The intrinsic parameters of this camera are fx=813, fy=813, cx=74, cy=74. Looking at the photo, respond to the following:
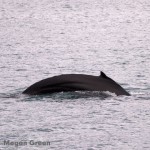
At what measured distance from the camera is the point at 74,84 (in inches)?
954

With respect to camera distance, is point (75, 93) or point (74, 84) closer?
point (74, 84)

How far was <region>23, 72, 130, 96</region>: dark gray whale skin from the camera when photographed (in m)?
24.1

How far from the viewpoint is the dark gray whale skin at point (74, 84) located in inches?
949

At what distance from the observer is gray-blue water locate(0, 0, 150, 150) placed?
67.3 ft

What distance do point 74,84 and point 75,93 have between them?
0.35 m

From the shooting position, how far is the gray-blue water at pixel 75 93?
67.3 feet

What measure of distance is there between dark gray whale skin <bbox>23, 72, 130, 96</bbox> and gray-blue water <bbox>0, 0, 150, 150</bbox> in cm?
24

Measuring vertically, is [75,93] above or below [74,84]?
below

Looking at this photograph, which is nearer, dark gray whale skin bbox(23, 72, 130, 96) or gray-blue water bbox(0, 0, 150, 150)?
gray-blue water bbox(0, 0, 150, 150)

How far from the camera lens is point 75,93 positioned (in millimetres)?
24453

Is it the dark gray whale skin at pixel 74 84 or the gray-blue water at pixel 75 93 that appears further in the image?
the dark gray whale skin at pixel 74 84

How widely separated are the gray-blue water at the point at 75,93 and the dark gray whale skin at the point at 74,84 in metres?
0.24

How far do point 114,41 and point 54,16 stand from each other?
29235 millimetres

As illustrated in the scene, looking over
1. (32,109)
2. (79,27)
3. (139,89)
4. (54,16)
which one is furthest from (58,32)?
(32,109)
